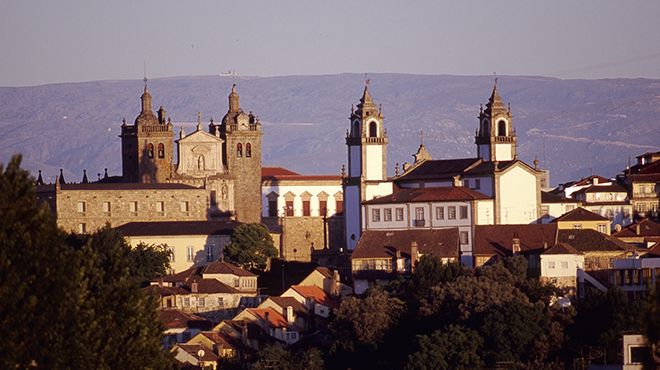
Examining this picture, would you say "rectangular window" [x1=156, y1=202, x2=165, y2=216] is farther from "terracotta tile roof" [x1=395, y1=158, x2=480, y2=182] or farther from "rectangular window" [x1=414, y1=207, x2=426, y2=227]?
"rectangular window" [x1=414, y1=207, x2=426, y2=227]

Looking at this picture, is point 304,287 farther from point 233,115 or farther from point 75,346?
point 75,346

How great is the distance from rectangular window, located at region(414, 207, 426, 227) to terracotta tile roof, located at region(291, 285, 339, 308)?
19.8 feet

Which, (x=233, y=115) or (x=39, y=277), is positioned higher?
(x=233, y=115)

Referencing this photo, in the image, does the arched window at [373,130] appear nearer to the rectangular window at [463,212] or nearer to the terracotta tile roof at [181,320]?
the rectangular window at [463,212]

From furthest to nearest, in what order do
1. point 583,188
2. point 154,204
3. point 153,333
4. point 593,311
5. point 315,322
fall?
1. point 583,188
2. point 154,204
3. point 315,322
4. point 593,311
5. point 153,333

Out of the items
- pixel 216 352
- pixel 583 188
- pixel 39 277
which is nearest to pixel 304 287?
pixel 216 352

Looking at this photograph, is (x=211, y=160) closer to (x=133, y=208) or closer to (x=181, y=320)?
(x=133, y=208)

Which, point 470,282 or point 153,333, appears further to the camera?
point 470,282

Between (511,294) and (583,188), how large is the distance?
41.5 metres

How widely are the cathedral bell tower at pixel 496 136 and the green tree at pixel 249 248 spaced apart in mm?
12484

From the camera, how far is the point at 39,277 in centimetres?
4169

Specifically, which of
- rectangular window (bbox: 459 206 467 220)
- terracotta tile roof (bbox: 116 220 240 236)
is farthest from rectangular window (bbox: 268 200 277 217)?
rectangular window (bbox: 459 206 467 220)

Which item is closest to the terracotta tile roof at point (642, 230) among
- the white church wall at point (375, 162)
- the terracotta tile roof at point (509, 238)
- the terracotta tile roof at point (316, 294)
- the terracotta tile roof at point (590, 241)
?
the terracotta tile roof at point (590, 241)

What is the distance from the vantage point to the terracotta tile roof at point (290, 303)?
9925 cm
